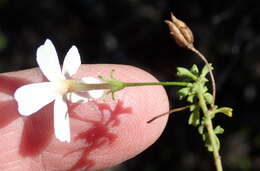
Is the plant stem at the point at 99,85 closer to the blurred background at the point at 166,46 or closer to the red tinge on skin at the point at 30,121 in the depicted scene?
the red tinge on skin at the point at 30,121

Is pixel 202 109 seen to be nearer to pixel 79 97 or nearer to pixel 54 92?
pixel 79 97

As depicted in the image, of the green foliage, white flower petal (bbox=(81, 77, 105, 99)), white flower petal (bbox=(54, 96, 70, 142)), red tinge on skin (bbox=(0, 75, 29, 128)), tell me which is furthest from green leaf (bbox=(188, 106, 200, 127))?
red tinge on skin (bbox=(0, 75, 29, 128))

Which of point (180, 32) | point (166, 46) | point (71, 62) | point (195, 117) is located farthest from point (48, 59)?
point (166, 46)

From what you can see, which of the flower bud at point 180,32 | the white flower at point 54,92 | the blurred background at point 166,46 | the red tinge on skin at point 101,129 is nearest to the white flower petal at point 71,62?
the white flower at point 54,92

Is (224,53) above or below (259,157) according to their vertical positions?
above

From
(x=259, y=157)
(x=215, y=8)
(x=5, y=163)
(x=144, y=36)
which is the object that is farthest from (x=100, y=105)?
(x=144, y=36)

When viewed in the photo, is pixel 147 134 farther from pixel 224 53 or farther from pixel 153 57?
pixel 153 57

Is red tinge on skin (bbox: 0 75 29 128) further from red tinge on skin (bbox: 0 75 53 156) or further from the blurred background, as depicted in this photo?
the blurred background
